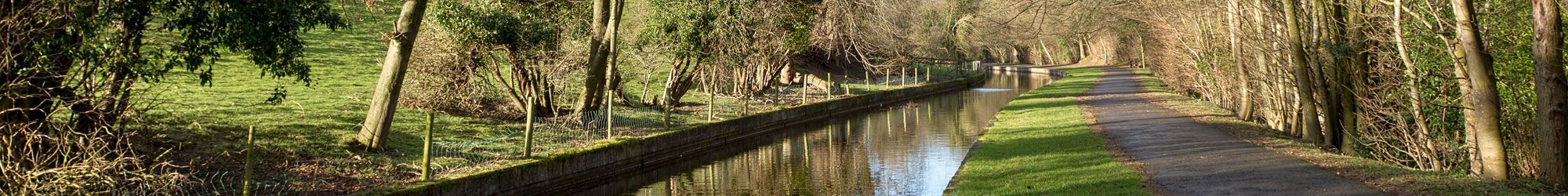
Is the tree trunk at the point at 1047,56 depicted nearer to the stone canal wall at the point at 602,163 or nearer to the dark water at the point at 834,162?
the dark water at the point at 834,162

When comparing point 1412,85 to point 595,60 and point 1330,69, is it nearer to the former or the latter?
point 1330,69

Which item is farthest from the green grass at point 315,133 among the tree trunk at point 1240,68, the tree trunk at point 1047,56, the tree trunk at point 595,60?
the tree trunk at point 1047,56

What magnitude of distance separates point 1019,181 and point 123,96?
28.3 feet

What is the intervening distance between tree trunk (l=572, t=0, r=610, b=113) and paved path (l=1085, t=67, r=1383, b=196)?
8924mm

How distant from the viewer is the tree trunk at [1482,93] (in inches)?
447

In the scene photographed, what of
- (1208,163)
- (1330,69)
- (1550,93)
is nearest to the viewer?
(1550,93)

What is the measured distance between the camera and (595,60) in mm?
22250

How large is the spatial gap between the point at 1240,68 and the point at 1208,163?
1102 centimetres

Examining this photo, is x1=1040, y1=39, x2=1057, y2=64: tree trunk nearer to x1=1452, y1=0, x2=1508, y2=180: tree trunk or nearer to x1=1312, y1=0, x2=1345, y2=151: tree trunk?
x1=1312, y1=0, x2=1345, y2=151: tree trunk

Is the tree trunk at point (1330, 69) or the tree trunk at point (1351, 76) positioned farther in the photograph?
the tree trunk at point (1330, 69)

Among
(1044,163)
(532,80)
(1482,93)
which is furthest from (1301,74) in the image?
(532,80)

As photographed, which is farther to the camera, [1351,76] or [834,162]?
[834,162]

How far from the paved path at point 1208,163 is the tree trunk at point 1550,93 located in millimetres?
1580

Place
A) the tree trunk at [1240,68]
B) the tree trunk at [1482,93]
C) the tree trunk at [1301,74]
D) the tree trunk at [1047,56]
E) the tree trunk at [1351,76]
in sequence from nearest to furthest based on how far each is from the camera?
the tree trunk at [1482,93] < the tree trunk at [1351,76] < the tree trunk at [1301,74] < the tree trunk at [1240,68] < the tree trunk at [1047,56]
